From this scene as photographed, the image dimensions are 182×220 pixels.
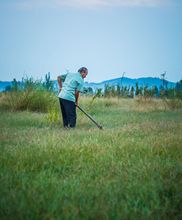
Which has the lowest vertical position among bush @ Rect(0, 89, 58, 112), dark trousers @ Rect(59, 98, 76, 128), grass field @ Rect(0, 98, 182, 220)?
grass field @ Rect(0, 98, 182, 220)

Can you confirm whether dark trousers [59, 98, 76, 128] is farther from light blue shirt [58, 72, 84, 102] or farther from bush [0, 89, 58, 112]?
bush [0, 89, 58, 112]

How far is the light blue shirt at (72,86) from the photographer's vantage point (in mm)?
10164

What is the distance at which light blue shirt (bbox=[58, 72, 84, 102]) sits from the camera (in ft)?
33.3

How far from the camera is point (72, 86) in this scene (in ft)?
33.6

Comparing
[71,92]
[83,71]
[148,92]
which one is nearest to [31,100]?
[71,92]

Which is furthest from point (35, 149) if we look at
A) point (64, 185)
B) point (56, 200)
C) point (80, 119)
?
point (80, 119)

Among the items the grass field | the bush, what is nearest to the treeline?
the bush

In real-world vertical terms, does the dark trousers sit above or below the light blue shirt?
below

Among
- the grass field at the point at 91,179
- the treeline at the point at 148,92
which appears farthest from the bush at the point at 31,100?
the grass field at the point at 91,179

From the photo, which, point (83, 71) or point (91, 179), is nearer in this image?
point (91, 179)

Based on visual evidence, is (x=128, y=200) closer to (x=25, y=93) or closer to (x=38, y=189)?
(x=38, y=189)

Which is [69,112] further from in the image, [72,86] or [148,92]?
[148,92]

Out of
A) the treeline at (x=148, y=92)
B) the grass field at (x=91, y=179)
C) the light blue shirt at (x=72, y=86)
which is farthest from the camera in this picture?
the treeline at (x=148, y=92)

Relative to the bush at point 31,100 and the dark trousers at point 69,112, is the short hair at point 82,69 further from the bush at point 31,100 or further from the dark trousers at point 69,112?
the bush at point 31,100
